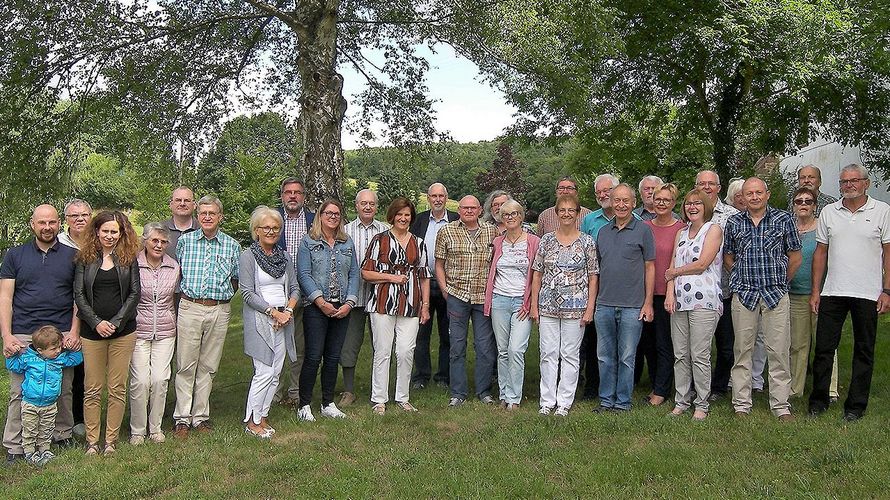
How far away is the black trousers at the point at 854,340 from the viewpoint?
5.45 metres

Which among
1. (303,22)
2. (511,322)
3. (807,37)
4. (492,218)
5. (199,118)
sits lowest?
(511,322)

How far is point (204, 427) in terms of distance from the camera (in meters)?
5.73

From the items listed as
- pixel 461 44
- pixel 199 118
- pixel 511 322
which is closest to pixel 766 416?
pixel 511 322

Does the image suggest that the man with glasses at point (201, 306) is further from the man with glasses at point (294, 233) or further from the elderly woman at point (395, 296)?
the elderly woman at point (395, 296)

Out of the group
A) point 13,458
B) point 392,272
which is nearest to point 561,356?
point 392,272

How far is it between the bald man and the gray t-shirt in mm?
4278

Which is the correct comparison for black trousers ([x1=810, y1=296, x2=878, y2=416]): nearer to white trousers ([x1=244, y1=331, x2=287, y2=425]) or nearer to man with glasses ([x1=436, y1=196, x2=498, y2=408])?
man with glasses ([x1=436, y1=196, x2=498, y2=408])

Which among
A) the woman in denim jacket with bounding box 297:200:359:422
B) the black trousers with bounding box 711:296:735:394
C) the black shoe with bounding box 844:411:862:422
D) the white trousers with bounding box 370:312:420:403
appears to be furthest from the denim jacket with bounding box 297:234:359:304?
the black shoe with bounding box 844:411:862:422

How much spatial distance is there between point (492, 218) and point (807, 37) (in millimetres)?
6909

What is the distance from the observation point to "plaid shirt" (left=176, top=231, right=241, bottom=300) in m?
5.44

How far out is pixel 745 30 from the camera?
10602 millimetres

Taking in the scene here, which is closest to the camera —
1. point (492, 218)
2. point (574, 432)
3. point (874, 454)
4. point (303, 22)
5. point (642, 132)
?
point (874, 454)

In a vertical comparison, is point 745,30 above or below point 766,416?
above

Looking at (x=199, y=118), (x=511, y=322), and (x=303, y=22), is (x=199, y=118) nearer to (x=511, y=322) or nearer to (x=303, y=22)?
(x=303, y=22)
